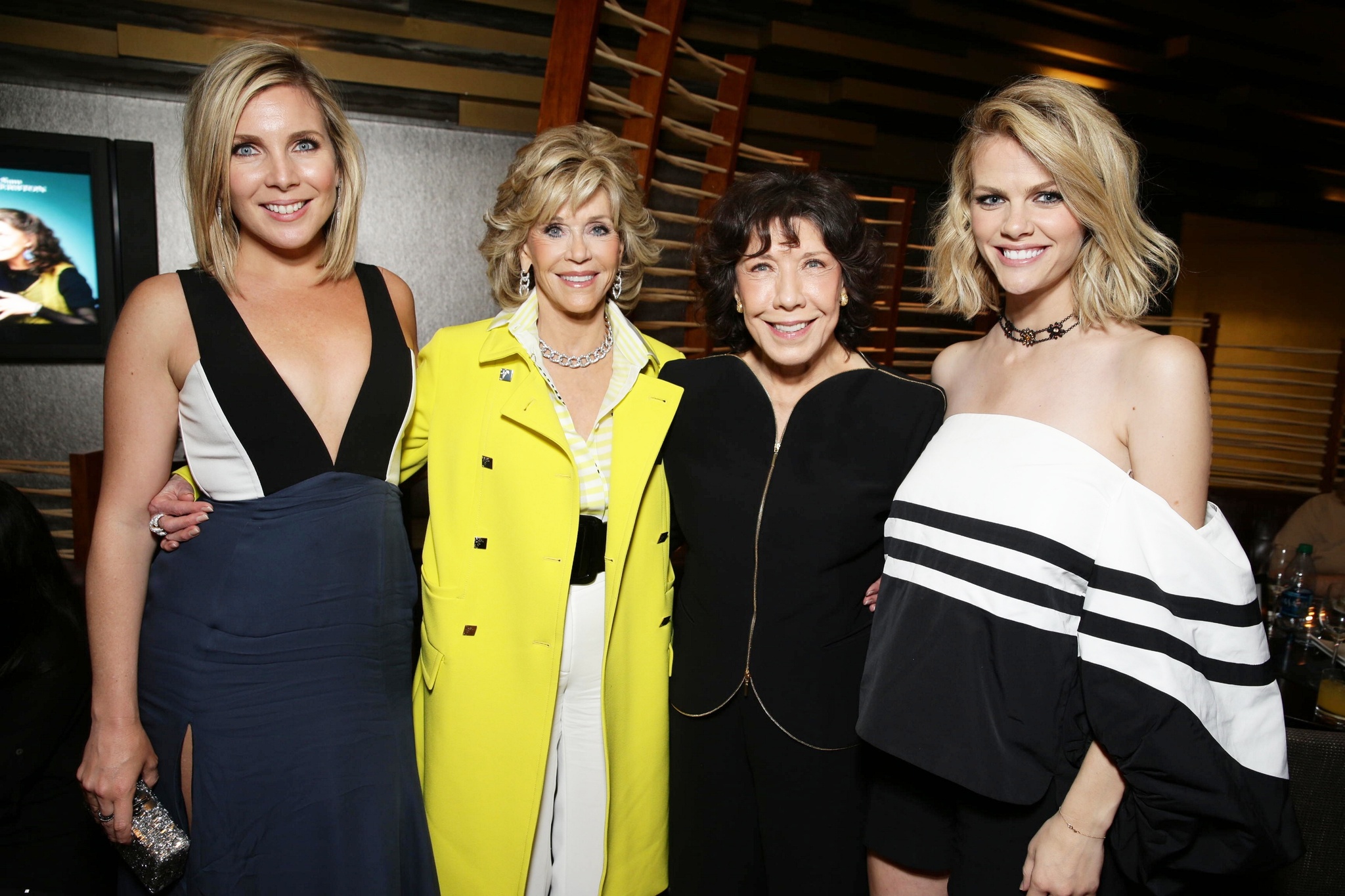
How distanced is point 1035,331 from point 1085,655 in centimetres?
61

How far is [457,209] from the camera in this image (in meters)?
4.57

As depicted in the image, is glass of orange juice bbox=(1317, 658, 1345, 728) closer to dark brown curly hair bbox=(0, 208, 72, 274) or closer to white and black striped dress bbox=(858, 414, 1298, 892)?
white and black striped dress bbox=(858, 414, 1298, 892)

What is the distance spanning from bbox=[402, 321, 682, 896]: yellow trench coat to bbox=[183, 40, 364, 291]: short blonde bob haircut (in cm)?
48

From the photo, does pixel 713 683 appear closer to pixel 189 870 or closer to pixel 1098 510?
pixel 1098 510

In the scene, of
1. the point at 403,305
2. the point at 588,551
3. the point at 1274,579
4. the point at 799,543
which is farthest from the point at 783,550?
the point at 1274,579

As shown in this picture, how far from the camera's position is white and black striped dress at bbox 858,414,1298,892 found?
1.33 meters

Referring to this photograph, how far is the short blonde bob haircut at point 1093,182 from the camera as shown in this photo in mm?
1467

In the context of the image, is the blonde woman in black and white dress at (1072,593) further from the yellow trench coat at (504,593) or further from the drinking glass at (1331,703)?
the drinking glass at (1331,703)

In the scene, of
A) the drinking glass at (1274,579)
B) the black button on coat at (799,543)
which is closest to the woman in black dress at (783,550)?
the black button on coat at (799,543)

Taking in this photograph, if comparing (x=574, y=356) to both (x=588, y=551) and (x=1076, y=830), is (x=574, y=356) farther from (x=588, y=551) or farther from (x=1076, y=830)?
(x=1076, y=830)

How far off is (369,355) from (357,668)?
64 cm

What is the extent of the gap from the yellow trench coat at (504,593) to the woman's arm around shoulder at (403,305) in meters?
0.07

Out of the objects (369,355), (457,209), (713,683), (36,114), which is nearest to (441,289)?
(457,209)

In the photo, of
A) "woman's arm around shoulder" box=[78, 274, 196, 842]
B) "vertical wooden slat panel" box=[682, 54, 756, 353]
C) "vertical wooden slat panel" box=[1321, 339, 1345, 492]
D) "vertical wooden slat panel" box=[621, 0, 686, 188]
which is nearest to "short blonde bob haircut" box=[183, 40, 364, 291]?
"woman's arm around shoulder" box=[78, 274, 196, 842]
